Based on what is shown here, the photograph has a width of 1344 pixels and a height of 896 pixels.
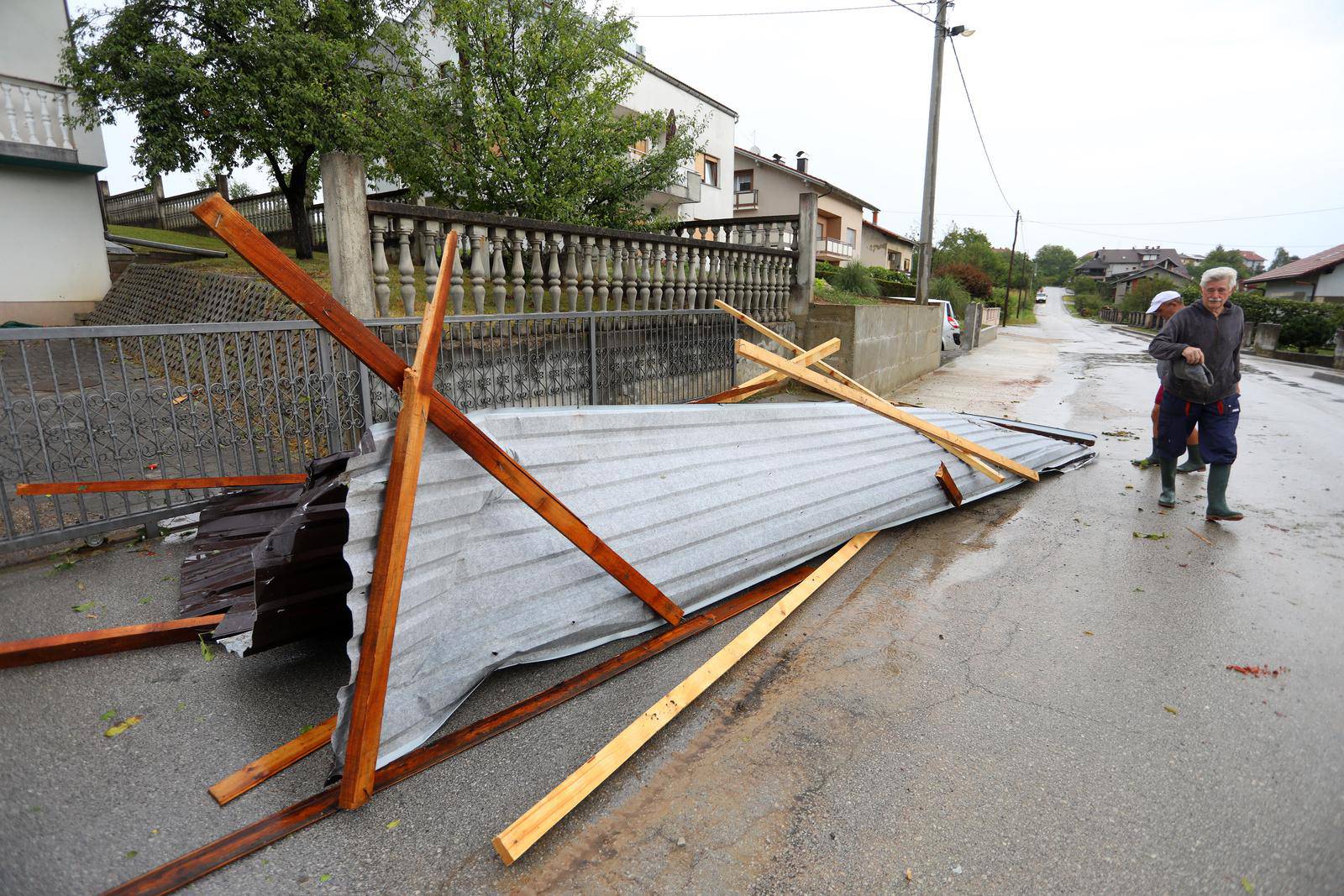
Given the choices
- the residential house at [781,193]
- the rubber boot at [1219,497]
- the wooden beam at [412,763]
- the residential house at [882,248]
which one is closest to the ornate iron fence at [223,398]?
the wooden beam at [412,763]

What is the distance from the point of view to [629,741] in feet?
7.68

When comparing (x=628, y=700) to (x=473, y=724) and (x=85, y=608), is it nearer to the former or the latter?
(x=473, y=724)

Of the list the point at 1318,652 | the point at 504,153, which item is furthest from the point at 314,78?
the point at 1318,652

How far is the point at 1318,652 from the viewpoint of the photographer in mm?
3115

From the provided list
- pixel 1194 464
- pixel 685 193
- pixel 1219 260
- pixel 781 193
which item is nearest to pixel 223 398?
pixel 1194 464

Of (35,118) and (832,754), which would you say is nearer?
(832,754)

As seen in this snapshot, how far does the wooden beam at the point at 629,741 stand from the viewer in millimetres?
1917

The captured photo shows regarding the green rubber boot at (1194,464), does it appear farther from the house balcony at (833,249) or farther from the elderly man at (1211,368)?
the house balcony at (833,249)

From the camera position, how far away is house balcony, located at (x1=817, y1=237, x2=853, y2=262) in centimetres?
3756

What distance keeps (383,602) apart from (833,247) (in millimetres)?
40741

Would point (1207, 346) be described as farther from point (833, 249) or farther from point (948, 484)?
point (833, 249)

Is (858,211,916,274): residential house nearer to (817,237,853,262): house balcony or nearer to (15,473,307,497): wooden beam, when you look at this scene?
(817,237,853,262): house balcony

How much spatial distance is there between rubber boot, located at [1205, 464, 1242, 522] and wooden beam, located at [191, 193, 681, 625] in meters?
4.37

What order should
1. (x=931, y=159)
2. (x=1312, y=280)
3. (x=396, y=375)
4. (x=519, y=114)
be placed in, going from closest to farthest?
(x=396, y=375)
(x=519, y=114)
(x=931, y=159)
(x=1312, y=280)
